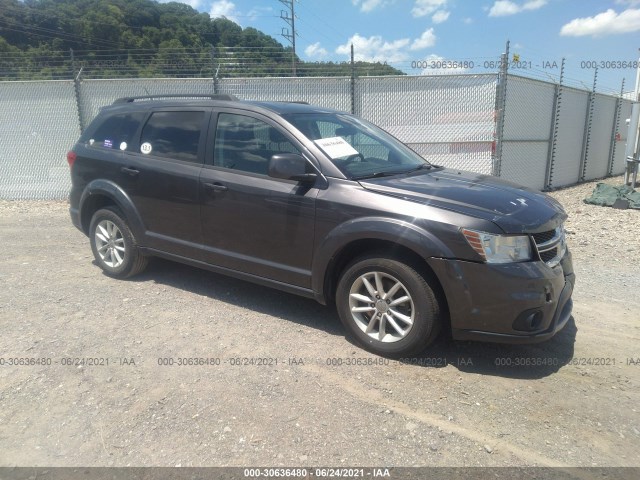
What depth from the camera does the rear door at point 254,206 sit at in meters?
3.88

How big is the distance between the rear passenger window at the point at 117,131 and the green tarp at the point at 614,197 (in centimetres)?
837

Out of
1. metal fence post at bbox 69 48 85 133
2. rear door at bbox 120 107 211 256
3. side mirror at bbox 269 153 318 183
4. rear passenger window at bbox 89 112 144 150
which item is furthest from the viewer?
metal fence post at bbox 69 48 85 133

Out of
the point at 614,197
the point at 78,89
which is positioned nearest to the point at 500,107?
the point at 614,197

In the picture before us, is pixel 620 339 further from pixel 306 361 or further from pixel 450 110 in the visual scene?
pixel 450 110

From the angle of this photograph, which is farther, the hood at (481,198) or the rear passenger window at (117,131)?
the rear passenger window at (117,131)

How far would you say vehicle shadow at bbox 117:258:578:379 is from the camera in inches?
139

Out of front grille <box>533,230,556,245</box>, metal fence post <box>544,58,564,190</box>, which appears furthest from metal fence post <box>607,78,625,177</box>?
front grille <box>533,230,556,245</box>

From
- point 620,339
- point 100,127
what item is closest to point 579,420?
point 620,339

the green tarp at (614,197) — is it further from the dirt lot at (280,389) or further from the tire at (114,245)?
the tire at (114,245)

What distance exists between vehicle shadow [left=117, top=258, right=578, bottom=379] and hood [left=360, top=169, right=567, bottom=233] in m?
0.98

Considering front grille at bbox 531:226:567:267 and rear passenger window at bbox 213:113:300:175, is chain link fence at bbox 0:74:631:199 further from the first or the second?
front grille at bbox 531:226:567:267

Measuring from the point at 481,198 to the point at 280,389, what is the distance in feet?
6.33

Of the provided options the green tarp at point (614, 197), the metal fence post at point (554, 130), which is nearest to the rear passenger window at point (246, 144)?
the green tarp at point (614, 197)

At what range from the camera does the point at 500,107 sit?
9164 mm
